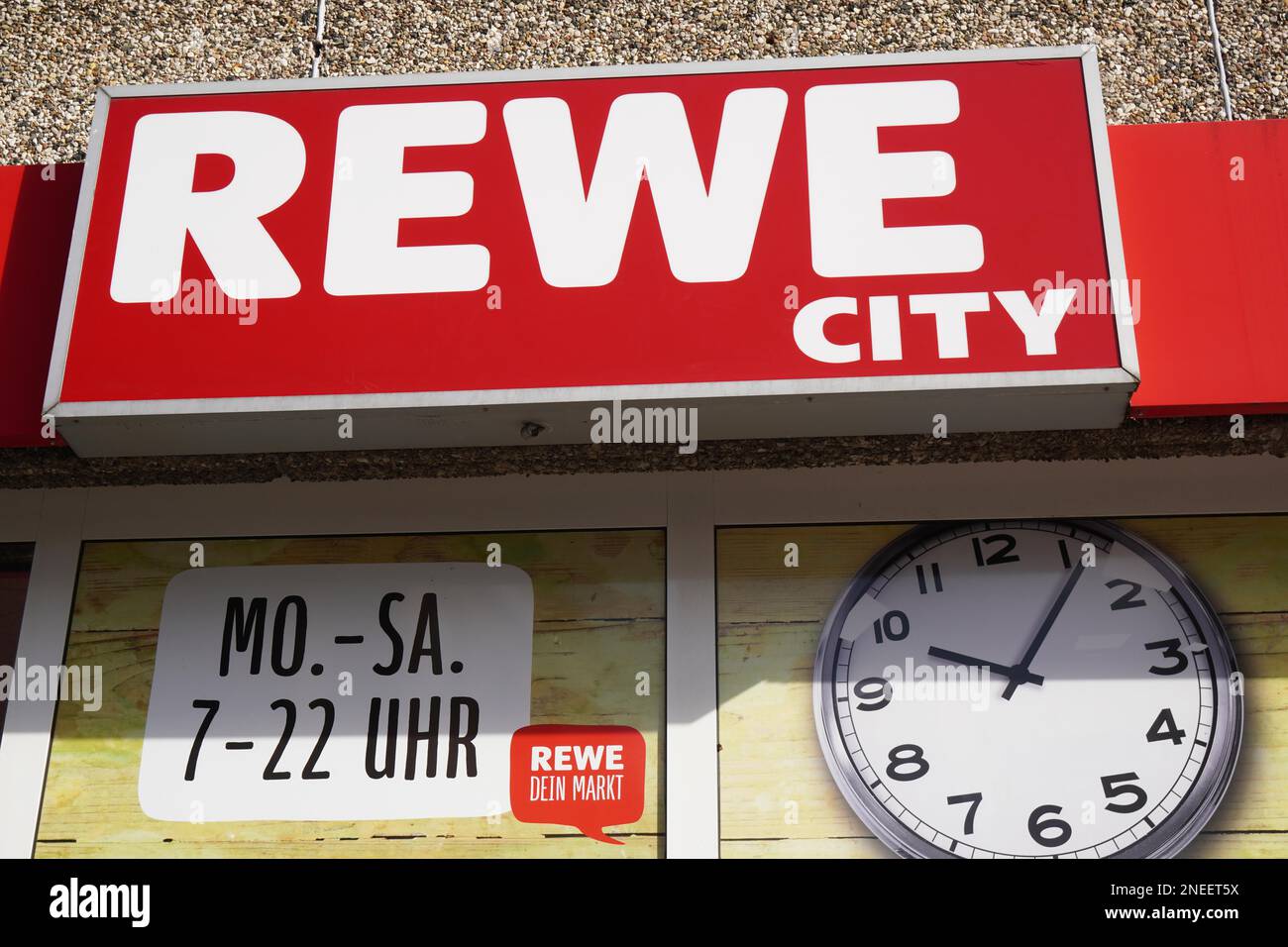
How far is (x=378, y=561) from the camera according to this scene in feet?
9.93


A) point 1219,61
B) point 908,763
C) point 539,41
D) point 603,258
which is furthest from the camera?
point 539,41

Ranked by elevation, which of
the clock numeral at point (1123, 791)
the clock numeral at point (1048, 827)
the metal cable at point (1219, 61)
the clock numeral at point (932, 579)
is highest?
the metal cable at point (1219, 61)

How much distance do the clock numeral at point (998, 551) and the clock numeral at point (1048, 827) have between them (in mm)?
595

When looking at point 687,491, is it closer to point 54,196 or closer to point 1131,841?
point 1131,841

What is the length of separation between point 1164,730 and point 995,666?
0.40 metres

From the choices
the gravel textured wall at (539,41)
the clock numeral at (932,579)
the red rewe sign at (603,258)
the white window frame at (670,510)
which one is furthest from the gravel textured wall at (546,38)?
the clock numeral at (932,579)

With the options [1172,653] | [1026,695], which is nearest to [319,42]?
[1026,695]

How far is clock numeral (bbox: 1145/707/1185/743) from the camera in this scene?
8.84ft

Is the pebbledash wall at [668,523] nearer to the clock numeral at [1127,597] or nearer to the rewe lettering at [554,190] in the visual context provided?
the clock numeral at [1127,597]

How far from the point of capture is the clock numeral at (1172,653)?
275 cm

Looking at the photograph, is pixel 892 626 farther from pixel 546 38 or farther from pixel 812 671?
pixel 546 38

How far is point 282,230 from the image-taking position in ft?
8.89

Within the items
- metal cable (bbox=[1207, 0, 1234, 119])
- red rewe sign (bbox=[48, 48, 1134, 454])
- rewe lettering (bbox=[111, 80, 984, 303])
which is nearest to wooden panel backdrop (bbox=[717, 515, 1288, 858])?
red rewe sign (bbox=[48, 48, 1134, 454])

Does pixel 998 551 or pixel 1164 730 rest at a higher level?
pixel 998 551
